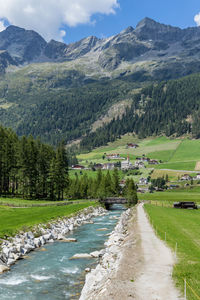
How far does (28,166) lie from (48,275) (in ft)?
202

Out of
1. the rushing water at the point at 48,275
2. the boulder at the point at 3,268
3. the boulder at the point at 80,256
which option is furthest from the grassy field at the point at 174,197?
the boulder at the point at 3,268

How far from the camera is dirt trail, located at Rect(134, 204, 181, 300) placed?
16.4 meters

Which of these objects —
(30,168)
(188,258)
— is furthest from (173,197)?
(188,258)

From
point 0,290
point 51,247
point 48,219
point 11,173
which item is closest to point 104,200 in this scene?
point 11,173

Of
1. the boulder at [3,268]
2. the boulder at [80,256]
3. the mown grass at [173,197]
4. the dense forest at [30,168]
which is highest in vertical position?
the dense forest at [30,168]

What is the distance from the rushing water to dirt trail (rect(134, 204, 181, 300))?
245 inches

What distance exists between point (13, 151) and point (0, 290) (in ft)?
233

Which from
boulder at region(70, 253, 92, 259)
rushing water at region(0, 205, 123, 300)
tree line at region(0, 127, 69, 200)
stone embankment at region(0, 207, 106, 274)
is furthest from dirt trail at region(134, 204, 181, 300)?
tree line at region(0, 127, 69, 200)

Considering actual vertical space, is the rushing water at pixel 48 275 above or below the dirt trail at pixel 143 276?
below

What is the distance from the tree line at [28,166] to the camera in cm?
8581

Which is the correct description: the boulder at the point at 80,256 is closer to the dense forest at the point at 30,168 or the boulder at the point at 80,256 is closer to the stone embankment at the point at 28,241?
the stone embankment at the point at 28,241

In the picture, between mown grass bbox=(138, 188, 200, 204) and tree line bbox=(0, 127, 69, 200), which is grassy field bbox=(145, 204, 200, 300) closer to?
tree line bbox=(0, 127, 69, 200)

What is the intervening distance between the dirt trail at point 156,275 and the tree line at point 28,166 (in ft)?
206

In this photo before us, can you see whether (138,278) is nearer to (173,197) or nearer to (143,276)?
(143,276)
